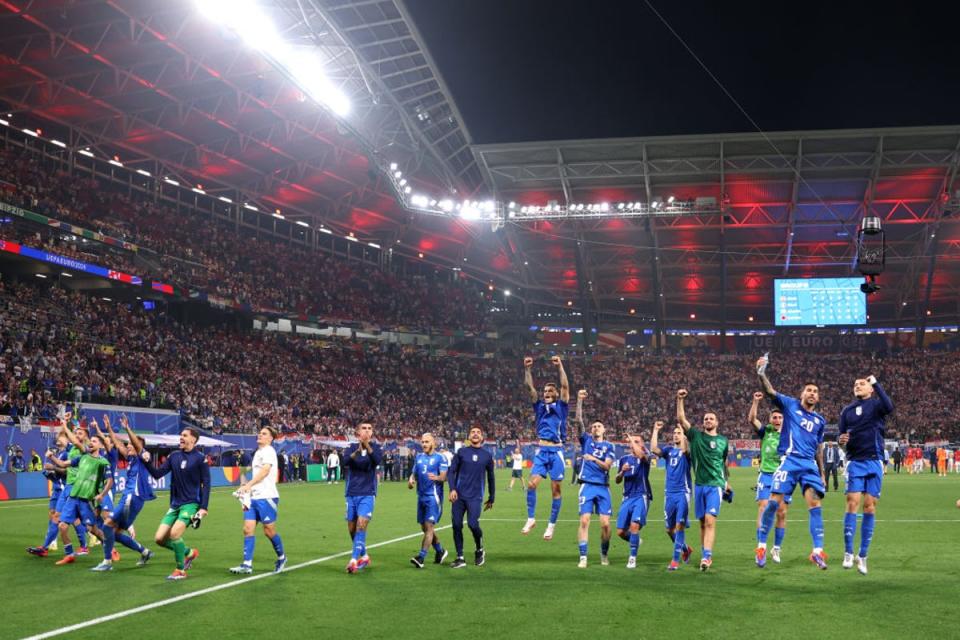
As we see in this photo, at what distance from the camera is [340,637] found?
874cm

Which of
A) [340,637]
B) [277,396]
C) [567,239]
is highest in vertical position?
[567,239]

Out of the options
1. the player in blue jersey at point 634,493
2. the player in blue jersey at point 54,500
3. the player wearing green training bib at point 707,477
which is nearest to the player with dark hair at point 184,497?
the player in blue jersey at point 54,500

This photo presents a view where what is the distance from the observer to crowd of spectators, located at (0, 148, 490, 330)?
46.3 m

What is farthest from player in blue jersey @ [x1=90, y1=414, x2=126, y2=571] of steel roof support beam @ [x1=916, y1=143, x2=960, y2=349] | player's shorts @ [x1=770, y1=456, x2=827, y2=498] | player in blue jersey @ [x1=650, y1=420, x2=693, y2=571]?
steel roof support beam @ [x1=916, y1=143, x2=960, y2=349]

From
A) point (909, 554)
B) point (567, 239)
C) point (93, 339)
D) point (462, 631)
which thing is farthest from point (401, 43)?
point (462, 631)

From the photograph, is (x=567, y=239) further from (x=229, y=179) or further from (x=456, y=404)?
(x=229, y=179)

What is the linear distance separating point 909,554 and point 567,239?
5112cm

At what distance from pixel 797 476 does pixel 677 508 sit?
174 cm

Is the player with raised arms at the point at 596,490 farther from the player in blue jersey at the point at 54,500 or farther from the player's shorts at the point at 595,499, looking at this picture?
the player in blue jersey at the point at 54,500

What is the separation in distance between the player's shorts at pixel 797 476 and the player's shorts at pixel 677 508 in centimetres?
130

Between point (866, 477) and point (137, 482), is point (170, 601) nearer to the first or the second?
point (137, 482)

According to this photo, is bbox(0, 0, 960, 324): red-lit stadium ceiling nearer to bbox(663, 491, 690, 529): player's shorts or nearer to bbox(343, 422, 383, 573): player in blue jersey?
bbox(343, 422, 383, 573): player in blue jersey

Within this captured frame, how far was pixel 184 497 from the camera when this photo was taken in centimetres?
1280

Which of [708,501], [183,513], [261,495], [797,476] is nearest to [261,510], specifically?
[261,495]
